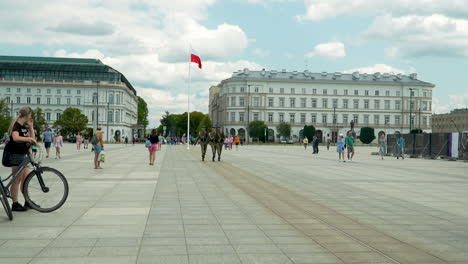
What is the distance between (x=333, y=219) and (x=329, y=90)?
116779 mm

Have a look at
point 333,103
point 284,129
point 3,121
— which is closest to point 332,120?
point 333,103

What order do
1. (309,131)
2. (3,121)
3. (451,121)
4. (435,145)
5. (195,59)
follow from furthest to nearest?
(451,121)
(309,131)
(3,121)
(195,59)
(435,145)

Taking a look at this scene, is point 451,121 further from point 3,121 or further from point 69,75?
point 3,121

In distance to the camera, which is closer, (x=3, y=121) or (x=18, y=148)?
(x=18, y=148)

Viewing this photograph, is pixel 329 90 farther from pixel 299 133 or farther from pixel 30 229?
pixel 30 229

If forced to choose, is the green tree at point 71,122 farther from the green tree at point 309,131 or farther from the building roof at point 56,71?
the green tree at point 309,131

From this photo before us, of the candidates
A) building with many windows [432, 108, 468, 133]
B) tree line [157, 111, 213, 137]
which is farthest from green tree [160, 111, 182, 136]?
building with many windows [432, 108, 468, 133]

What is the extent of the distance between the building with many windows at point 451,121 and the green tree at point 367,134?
5535 centimetres

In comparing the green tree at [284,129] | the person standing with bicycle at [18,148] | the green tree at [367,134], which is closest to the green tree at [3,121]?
the green tree at [284,129]

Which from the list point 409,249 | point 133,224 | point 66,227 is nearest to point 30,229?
point 66,227

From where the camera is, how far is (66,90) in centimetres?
11781

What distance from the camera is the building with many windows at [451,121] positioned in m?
162

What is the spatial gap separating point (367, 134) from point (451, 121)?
67.8m

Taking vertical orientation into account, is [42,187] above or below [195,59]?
below
